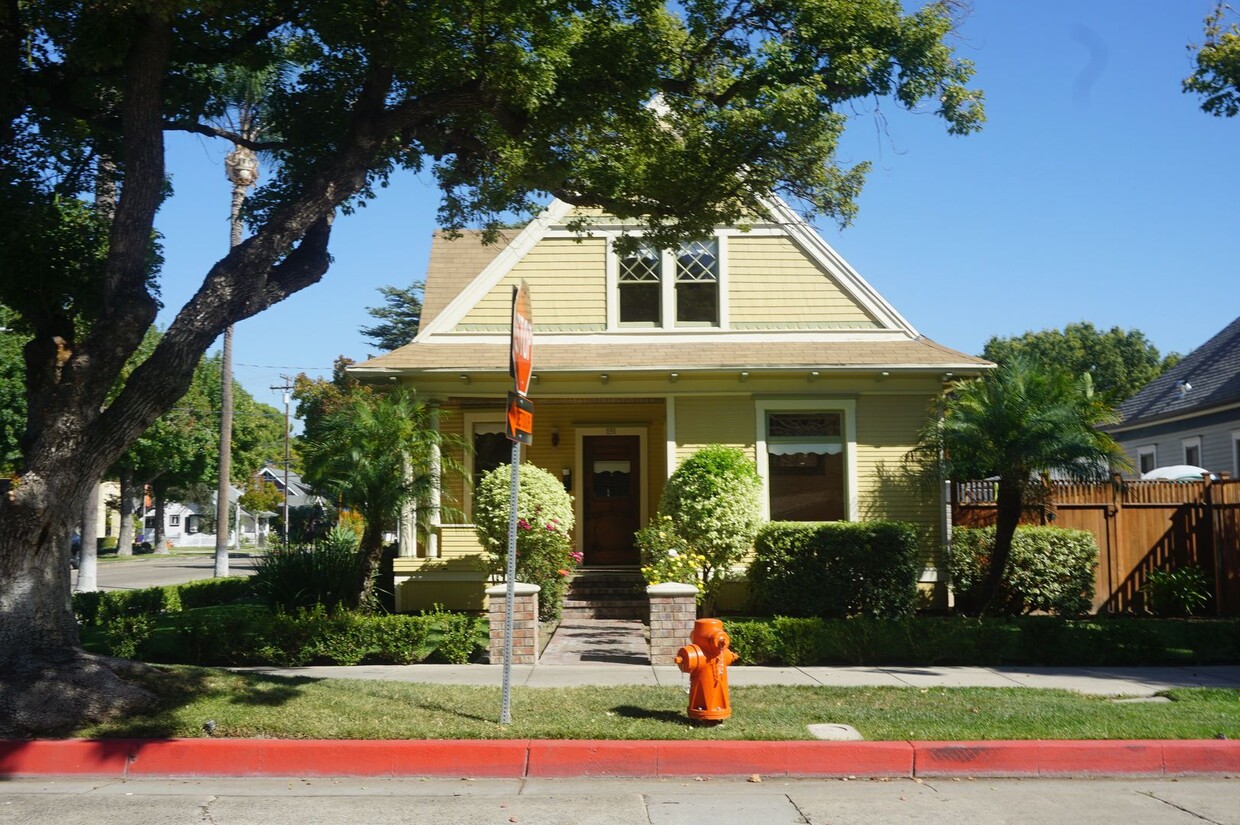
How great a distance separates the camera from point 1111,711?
29.6 ft

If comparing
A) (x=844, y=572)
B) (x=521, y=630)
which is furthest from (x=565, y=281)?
(x=521, y=630)

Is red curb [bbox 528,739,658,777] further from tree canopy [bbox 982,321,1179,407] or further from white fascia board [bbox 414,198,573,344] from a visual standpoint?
tree canopy [bbox 982,321,1179,407]

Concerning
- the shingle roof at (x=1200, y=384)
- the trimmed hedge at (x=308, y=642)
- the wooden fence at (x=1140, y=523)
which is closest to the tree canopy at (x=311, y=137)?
the trimmed hedge at (x=308, y=642)

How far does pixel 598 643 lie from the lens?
13.6 metres

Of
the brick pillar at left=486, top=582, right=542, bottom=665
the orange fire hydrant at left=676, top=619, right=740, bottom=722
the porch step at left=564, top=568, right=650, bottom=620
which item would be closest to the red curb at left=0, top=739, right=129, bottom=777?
the orange fire hydrant at left=676, top=619, right=740, bottom=722

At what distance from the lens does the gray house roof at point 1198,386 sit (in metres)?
23.6

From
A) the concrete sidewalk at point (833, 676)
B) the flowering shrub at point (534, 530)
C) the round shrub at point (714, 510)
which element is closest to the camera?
the concrete sidewalk at point (833, 676)

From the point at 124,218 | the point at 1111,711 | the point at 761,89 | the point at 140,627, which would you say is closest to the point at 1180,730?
the point at 1111,711

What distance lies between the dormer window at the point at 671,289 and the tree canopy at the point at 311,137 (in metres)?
5.48

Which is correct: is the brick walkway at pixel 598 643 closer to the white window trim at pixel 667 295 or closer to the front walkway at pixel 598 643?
the front walkway at pixel 598 643

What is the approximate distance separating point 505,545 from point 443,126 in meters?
6.00

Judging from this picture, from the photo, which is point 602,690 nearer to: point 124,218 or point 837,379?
point 124,218

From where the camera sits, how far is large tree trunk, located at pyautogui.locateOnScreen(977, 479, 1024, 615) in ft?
45.8

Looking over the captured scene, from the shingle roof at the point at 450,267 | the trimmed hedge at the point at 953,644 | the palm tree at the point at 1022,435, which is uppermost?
the shingle roof at the point at 450,267
